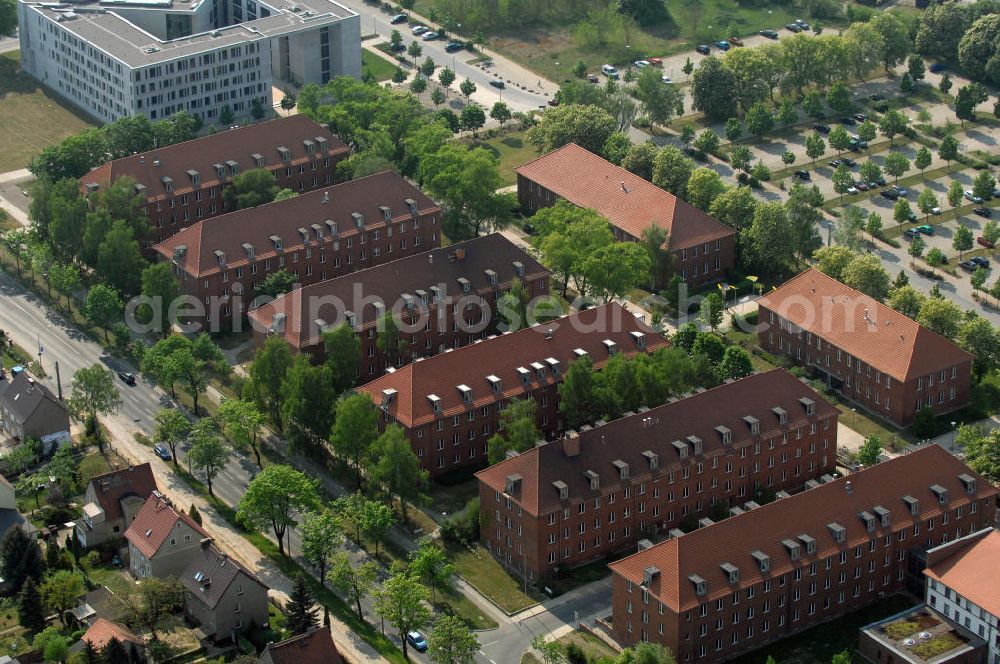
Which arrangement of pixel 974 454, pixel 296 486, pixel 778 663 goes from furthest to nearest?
pixel 974 454 < pixel 296 486 < pixel 778 663

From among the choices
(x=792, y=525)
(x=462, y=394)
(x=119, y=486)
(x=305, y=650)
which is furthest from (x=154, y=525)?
(x=792, y=525)

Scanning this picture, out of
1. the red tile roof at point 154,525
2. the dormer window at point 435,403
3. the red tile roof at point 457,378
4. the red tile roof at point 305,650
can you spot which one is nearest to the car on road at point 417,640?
the red tile roof at point 305,650

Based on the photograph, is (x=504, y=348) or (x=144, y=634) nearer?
(x=144, y=634)

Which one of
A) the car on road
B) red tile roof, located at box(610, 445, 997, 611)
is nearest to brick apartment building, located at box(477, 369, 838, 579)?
red tile roof, located at box(610, 445, 997, 611)

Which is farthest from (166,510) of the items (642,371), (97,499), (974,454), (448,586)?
(974,454)

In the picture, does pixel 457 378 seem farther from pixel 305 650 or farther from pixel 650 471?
pixel 305 650

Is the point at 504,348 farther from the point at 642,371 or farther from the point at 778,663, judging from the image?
the point at 778,663
